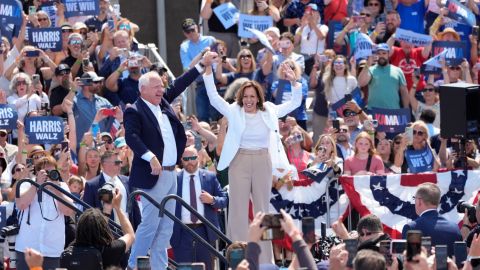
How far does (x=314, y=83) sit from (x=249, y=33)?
1164mm

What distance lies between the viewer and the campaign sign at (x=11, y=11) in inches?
798

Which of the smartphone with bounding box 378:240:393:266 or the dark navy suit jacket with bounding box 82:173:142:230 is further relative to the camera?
the dark navy suit jacket with bounding box 82:173:142:230

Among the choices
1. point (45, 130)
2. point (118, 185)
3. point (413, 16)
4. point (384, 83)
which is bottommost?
point (118, 185)

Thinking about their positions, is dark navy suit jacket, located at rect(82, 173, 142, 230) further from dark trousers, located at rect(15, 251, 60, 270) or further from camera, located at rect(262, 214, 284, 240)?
camera, located at rect(262, 214, 284, 240)

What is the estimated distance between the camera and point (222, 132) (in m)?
18.5

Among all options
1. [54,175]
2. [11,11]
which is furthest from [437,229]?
[11,11]

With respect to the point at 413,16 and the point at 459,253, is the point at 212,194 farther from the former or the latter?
the point at 413,16

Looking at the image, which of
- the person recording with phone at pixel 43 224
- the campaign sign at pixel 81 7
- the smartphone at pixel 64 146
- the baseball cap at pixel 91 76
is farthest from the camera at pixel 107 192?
the campaign sign at pixel 81 7

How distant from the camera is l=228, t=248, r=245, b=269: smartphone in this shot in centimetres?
1099

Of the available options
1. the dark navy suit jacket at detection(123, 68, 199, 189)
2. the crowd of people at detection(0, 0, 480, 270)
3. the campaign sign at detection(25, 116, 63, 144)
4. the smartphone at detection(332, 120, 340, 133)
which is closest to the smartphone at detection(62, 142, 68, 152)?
the crowd of people at detection(0, 0, 480, 270)

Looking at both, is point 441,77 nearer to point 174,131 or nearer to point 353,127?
point 353,127

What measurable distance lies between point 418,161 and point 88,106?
13.4 ft

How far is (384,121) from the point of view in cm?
1980

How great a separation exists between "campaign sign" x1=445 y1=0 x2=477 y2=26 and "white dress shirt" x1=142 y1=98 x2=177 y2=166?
8.84m
